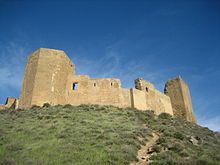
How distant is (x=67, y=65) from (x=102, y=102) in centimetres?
661

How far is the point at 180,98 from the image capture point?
30734mm

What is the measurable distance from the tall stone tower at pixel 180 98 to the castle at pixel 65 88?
6133 millimetres

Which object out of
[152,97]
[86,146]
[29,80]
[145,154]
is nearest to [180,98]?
[152,97]

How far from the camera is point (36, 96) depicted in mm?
20750

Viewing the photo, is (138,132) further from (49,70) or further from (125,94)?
(49,70)

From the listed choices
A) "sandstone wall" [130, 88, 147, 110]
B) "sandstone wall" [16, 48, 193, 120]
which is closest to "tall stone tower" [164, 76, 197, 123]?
"sandstone wall" [16, 48, 193, 120]

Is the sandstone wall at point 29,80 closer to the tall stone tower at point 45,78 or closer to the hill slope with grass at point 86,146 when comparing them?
the tall stone tower at point 45,78

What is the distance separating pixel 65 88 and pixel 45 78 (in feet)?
8.97

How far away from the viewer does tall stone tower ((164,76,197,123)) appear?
30.2m

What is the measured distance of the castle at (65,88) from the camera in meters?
21.2

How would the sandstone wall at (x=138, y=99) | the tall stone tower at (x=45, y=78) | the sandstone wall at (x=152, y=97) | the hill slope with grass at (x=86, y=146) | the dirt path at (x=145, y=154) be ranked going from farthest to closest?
the sandstone wall at (x=152, y=97) → the sandstone wall at (x=138, y=99) → the tall stone tower at (x=45, y=78) → the dirt path at (x=145, y=154) → the hill slope with grass at (x=86, y=146)

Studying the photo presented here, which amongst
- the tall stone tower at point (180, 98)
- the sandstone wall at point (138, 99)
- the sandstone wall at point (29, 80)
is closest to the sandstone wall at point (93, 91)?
the sandstone wall at point (138, 99)

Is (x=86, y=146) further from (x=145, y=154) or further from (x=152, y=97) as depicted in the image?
(x=152, y=97)

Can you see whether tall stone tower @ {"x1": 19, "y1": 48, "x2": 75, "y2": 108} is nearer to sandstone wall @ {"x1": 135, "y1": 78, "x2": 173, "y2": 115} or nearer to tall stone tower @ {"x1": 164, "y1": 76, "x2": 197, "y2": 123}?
sandstone wall @ {"x1": 135, "y1": 78, "x2": 173, "y2": 115}
